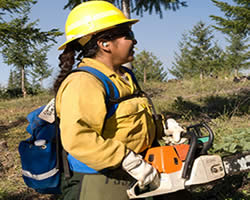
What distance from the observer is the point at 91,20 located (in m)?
1.67

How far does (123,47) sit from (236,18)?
21.3 feet

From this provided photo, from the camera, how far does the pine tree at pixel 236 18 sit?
6.73m

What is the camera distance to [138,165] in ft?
4.70

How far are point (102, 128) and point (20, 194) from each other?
242 centimetres

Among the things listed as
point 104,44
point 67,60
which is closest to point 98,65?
point 104,44

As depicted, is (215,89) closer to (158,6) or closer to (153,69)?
(158,6)

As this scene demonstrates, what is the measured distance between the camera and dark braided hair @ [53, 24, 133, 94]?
1.71 metres

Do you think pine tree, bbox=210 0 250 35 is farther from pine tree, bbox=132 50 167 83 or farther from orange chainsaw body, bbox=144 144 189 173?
pine tree, bbox=132 50 167 83

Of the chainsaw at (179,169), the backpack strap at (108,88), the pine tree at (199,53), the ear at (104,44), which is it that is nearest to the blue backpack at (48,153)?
the backpack strap at (108,88)

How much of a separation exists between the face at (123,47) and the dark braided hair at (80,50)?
0.03 metres

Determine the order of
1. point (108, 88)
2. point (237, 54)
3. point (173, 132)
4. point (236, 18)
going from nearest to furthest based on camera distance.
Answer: point (108, 88)
point (173, 132)
point (236, 18)
point (237, 54)

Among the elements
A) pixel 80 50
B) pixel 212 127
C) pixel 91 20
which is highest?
pixel 91 20

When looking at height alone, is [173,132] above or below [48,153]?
below

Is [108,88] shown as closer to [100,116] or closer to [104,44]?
[100,116]
